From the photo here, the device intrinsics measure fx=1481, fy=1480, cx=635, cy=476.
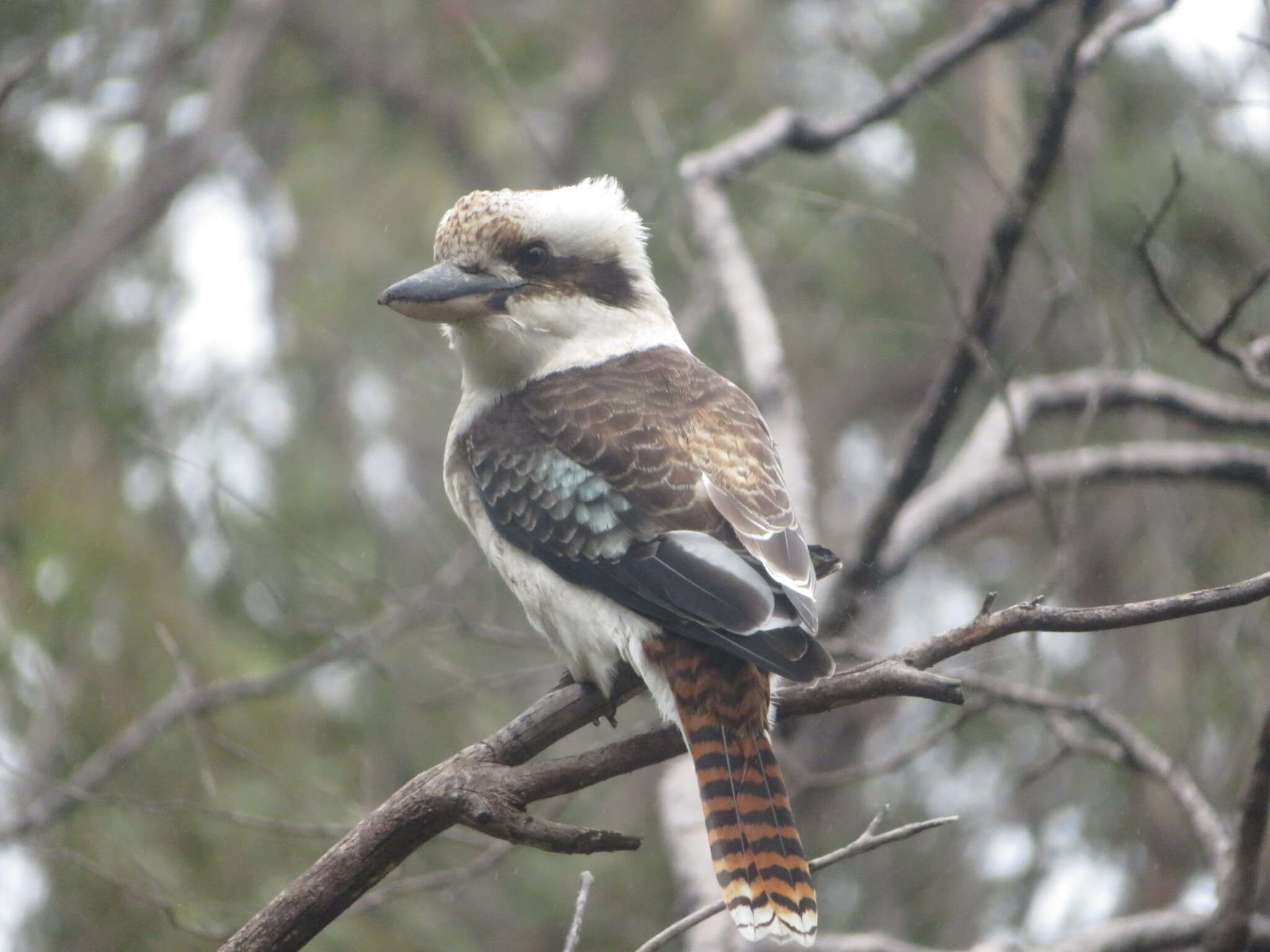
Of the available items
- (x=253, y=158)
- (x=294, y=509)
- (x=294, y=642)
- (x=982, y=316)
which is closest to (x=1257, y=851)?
(x=982, y=316)

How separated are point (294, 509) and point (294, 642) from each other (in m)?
1.01

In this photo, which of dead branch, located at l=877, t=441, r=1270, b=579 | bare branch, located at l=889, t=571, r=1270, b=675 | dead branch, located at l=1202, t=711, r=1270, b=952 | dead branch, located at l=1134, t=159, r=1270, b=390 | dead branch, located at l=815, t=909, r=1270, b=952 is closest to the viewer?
bare branch, located at l=889, t=571, r=1270, b=675

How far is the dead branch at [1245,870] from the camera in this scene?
2.20 meters

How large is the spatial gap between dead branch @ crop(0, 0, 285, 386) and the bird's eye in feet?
9.68

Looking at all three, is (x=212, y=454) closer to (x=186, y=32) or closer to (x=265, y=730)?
(x=265, y=730)

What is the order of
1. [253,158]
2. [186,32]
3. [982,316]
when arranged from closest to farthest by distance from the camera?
[982,316], [186,32], [253,158]

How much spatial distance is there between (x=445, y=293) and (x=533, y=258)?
23 centimetres

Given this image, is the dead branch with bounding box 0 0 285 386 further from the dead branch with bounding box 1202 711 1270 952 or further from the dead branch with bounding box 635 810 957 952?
the dead branch with bounding box 1202 711 1270 952

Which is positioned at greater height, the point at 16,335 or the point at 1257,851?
the point at 16,335

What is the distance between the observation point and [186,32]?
21.5ft

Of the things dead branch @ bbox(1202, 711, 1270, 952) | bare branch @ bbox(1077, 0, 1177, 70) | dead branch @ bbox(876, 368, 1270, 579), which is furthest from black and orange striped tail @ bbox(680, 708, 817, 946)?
bare branch @ bbox(1077, 0, 1177, 70)

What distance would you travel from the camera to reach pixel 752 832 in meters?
2.15

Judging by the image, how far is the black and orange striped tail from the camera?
2.09 m

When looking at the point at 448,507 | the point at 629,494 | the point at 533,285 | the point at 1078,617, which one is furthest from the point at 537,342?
the point at 448,507
